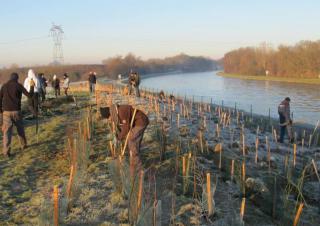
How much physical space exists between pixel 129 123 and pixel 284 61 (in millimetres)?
74944

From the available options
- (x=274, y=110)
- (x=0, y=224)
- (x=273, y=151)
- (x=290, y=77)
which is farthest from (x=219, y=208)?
(x=290, y=77)

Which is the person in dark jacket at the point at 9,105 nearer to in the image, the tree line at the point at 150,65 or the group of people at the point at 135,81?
the group of people at the point at 135,81

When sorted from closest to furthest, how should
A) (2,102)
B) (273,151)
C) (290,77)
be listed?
1. (2,102)
2. (273,151)
3. (290,77)

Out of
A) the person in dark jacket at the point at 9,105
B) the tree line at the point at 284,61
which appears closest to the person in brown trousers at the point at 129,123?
the person in dark jacket at the point at 9,105

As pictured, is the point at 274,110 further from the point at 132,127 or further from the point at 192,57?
the point at 192,57

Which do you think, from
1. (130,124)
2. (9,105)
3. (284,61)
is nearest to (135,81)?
(9,105)

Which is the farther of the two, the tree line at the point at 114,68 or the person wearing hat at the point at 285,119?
the tree line at the point at 114,68

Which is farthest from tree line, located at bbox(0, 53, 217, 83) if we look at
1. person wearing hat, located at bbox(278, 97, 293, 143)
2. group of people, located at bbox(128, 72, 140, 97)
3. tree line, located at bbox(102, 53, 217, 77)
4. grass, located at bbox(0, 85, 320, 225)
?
grass, located at bbox(0, 85, 320, 225)

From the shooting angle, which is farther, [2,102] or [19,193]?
[2,102]

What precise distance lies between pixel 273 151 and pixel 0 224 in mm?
8131

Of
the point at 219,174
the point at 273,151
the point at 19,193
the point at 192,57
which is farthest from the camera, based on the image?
the point at 192,57

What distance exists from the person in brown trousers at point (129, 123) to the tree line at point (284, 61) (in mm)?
65152

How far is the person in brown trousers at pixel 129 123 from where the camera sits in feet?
22.0

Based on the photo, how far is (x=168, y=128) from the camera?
11.9m
